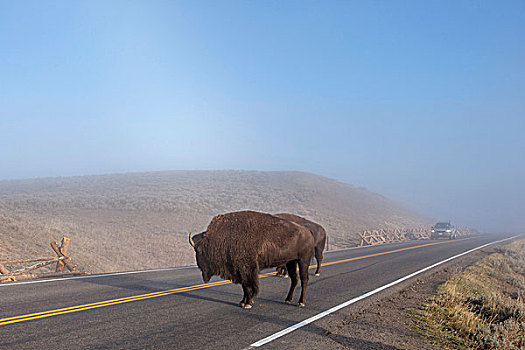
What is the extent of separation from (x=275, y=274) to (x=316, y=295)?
3077mm

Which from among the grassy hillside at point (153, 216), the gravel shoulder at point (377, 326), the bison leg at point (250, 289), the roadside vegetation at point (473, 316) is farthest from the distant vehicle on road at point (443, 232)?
the bison leg at point (250, 289)

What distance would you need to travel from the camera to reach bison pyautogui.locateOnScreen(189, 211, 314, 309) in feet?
25.6

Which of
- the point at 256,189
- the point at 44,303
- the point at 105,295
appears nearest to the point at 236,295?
the point at 105,295

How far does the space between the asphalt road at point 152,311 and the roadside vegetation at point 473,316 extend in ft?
6.31

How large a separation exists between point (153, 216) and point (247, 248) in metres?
30.2

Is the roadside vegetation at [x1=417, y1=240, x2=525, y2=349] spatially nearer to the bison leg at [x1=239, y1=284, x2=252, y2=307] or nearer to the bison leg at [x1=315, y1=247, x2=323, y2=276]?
the bison leg at [x1=239, y1=284, x2=252, y2=307]

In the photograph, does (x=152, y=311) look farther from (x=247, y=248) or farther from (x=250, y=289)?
(x=247, y=248)

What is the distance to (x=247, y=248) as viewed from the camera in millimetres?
7809

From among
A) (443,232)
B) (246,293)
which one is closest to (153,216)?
(443,232)

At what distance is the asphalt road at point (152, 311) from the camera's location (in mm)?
5609

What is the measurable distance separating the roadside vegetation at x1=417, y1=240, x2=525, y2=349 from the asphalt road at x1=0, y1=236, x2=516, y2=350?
6.31 ft

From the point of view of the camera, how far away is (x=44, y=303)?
7.74 metres


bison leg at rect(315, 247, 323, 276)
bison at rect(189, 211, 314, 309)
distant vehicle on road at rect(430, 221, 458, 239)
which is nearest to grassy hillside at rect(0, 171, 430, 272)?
distant vehicle on road at rect(430, 221, 458, 239)

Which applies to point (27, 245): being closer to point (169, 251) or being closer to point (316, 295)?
point (169, 251)
